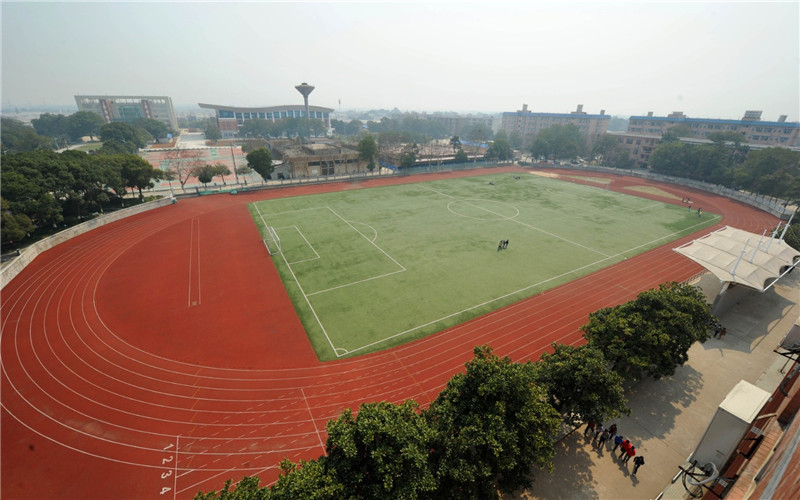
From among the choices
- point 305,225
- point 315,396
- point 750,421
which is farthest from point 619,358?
point 305,225

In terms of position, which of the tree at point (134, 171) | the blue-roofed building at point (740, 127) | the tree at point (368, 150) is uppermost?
the blue-roofed building at point (740, 127)

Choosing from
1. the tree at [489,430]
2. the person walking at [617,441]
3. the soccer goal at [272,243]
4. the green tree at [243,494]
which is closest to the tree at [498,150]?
the soccer goal at [272,243]

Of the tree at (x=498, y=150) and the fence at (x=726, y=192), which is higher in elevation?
the tree at (x=498, y=150)

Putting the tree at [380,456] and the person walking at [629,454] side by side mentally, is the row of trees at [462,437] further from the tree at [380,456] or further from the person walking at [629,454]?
the person walking at [629,454]

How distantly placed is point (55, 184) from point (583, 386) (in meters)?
50.9

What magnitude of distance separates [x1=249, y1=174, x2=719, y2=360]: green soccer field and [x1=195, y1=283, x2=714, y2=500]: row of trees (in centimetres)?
918

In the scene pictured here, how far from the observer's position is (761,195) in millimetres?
54750

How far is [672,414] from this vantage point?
1592cm

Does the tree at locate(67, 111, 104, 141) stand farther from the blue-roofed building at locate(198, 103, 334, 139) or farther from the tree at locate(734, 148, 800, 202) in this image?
the tree at locate(734, 148, 800, 202)

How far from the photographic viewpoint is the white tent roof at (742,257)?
72.3ft

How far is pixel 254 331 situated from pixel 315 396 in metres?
7.31

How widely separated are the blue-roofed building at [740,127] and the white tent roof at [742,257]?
76.6 m

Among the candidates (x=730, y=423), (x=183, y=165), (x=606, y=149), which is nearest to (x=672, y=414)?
(x=730, y=423)

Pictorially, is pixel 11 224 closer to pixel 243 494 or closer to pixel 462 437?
pixel 243 494
